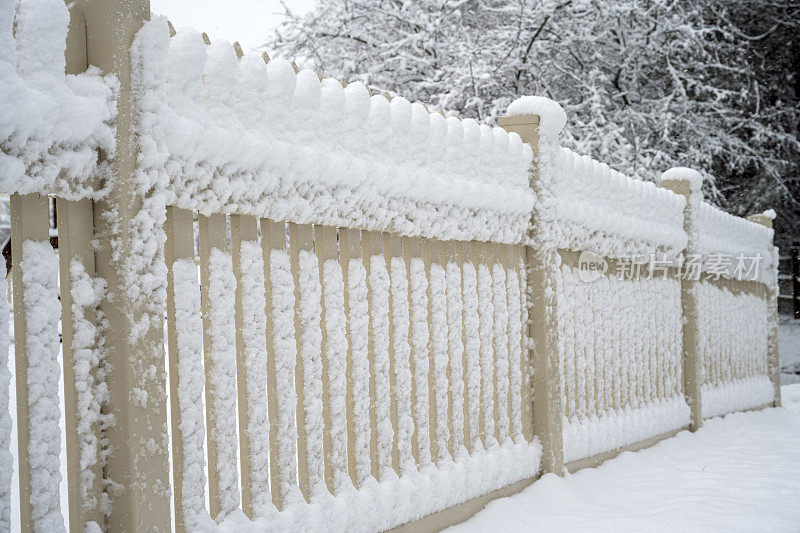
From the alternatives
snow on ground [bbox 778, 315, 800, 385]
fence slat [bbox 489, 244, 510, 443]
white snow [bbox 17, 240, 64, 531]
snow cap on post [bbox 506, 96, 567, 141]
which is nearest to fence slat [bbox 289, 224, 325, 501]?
white snow [bbox 17, 240, 64, 531]

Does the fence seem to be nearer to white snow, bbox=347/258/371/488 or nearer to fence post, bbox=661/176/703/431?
white snow, bbox=347/258/371/488

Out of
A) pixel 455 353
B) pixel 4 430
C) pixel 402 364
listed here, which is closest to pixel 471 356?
pixel 455 353

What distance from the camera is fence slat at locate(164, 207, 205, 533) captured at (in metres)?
2.01

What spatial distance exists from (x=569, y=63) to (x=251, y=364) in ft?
36.9

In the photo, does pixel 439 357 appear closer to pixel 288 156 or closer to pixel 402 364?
pixel 402 364

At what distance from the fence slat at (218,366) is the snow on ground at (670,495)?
125cm

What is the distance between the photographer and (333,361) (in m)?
2.56

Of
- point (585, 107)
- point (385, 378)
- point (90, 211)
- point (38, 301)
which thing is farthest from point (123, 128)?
point (585, 107)

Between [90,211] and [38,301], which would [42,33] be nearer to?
[90,211]

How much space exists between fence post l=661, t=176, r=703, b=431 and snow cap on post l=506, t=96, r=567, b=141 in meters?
2.57

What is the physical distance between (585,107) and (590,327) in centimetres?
791

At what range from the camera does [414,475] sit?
2.90 m

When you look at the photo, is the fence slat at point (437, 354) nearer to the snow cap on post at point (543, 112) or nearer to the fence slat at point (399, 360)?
the fence slat at point (399, 360)

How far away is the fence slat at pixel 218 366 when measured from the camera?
6.95 feet
